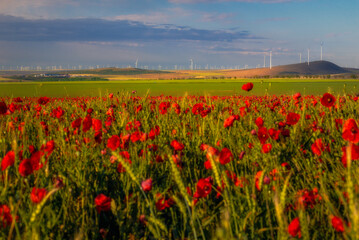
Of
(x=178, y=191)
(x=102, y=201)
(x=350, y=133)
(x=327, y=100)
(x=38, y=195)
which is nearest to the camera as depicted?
(x=38, y=195)

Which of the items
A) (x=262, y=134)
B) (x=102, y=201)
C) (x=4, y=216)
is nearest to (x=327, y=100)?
(x=262, y=134)

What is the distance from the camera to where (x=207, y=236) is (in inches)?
64.6

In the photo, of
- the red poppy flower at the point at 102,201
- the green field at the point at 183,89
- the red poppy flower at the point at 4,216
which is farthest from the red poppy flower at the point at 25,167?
the green field at the point at 183,89

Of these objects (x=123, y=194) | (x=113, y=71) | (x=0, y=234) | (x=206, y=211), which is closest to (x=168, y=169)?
(x=123, y=194)

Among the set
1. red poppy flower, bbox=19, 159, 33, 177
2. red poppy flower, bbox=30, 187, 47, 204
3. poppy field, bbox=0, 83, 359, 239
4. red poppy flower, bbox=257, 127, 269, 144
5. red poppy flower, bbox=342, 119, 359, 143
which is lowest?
poppy field, bbox=0, 83, 359, 239

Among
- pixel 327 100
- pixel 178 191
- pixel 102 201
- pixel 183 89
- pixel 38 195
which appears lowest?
pixel 178 191

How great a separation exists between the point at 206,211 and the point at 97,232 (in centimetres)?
58

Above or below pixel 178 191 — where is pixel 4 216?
above

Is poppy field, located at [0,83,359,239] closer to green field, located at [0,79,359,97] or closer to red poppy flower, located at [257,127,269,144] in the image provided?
red poppy flower, located at [257,127,269,144]

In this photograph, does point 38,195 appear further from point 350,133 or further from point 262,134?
point 350,133

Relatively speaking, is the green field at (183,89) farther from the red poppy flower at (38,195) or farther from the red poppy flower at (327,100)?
the red poppy flower at (38,195)

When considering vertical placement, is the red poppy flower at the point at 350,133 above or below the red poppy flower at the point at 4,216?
above

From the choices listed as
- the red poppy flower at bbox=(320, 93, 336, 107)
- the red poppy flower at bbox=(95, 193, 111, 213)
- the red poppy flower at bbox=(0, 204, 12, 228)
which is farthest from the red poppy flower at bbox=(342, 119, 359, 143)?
the red poppy flower at bbox=(0, 204, 12, 228)

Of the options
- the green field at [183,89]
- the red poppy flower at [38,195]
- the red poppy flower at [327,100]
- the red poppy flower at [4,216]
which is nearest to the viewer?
the red poppy flower at [38,195]
